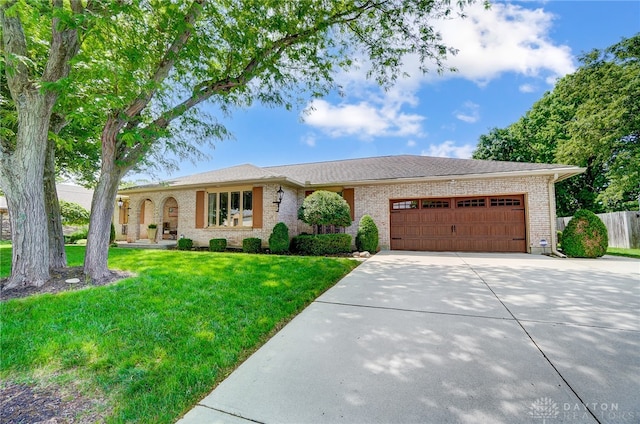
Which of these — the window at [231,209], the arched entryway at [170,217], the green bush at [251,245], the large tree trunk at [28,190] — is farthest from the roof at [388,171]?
the large tree trunk at [28,190]

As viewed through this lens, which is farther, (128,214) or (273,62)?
(128,214)

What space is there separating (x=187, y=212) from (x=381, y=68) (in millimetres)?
9755

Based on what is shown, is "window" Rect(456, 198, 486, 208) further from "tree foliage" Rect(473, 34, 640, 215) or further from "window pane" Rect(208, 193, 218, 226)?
"window pane" Rect(208, 193, 218, 226)

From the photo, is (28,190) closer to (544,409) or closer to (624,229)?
(544,409)

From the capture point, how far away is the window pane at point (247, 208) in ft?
35.6

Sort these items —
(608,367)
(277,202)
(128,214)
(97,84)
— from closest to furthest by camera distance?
(608,367), (97,84), (277,202), (128,214)

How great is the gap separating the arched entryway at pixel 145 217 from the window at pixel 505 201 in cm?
1514

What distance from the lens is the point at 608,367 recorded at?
7.00ft

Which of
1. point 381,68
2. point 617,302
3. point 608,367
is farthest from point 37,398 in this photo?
point 381,68

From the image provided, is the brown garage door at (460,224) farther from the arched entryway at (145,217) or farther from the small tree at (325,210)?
the arched entryway at (145,217)

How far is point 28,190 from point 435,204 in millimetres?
10840

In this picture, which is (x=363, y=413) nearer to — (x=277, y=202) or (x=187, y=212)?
(x=277, y=202)

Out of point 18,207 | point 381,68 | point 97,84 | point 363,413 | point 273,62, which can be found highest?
point 381,68

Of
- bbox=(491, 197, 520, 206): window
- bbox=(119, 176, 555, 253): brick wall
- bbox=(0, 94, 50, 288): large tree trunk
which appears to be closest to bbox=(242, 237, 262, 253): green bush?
bbox=(119, 176, 555, 253): brick wall
